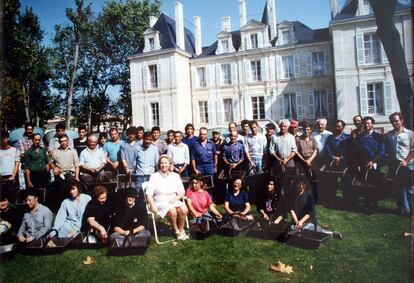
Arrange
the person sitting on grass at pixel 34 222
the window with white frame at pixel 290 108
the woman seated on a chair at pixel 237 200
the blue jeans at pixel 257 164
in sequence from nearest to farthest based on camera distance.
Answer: the person sitting on grass at pixel 34 222 < the woman seated on a chair at pixel 237 200 < the blue jeans at pixel 257 164 < the window with white frame at pixel 290 108

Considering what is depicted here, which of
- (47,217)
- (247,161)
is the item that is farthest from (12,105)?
(247,161)

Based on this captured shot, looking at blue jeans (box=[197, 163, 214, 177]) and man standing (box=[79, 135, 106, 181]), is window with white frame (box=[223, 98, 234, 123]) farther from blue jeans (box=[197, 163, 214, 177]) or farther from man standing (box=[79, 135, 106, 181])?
man standing (box=[79, 135, 106, 181])

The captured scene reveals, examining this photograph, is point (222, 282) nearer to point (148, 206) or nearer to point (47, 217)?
→ point (148, 206)

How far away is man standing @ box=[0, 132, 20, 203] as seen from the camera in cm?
395

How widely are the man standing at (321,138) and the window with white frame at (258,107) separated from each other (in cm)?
132

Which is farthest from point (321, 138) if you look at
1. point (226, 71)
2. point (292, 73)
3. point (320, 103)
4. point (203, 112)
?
point (203, 112)

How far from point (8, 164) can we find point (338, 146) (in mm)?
4808

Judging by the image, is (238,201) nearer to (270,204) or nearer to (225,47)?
(270,204)

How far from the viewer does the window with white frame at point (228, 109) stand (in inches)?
209

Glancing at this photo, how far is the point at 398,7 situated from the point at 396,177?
7.05 ft

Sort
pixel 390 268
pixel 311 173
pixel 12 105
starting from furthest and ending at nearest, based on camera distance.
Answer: pixel 12 105, pixel 311 173, pixel 390 268

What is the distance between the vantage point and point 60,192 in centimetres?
436

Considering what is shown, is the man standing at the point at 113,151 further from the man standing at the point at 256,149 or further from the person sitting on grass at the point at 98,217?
the man standing at the point at 256,149

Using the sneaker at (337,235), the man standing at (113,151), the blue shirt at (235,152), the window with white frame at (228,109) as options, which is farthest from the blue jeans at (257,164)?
the man standing at (113,151)
